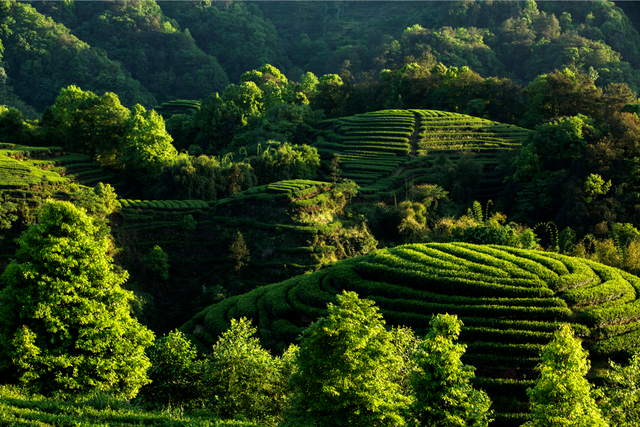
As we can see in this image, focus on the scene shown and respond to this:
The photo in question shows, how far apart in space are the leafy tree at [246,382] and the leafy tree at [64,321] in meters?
2.72

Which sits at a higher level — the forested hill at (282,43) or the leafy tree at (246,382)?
the forested hill at (282,43)

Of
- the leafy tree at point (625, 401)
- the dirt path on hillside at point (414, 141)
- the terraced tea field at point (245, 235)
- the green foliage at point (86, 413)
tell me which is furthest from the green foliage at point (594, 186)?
the green foliage at point (86, 413)

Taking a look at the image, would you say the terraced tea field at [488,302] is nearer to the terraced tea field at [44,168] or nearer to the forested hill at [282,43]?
the terraced tea field at [44,168]

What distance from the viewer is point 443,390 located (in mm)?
12891

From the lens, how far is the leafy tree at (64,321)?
15.9m

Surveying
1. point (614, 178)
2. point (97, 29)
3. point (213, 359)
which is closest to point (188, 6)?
point (97, 29)

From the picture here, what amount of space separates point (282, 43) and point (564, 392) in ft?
438

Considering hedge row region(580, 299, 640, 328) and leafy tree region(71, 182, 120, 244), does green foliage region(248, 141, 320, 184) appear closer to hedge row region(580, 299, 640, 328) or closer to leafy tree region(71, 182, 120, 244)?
leafy tree region(71, 182, 120, 244)

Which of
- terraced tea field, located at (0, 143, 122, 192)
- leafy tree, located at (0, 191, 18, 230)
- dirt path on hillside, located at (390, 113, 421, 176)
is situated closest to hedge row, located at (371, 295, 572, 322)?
leafy tree, located at (0, 191, 18, 230)

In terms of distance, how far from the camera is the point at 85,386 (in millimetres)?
16328

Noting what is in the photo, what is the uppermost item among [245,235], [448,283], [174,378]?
[448,283]

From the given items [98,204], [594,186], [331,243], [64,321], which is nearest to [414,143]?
[594,186]

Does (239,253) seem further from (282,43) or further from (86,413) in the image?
(282,43)

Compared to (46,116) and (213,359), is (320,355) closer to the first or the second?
(213,359)
